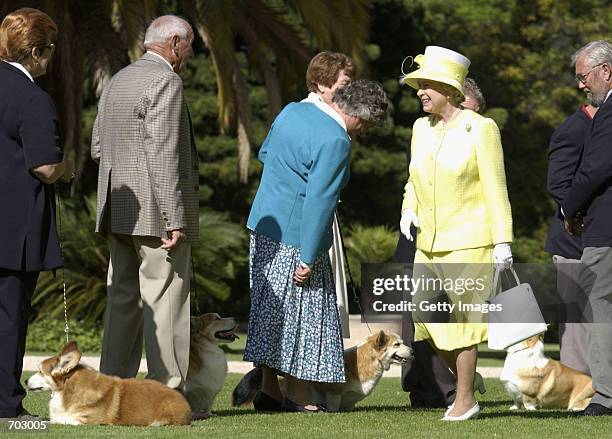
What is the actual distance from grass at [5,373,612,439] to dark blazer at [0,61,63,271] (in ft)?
3.16

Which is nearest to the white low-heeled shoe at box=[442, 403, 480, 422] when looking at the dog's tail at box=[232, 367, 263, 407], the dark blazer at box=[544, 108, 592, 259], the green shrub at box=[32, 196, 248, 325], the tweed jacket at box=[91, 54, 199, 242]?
the dog's tail at box=[232, 367, 263, 407]

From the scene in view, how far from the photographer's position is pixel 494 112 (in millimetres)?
28609

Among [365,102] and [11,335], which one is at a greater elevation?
[365,102]

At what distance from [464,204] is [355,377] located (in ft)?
5.74

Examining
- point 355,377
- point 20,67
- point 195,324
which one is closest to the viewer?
point 20,67

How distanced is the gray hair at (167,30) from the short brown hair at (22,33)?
35.0 inches

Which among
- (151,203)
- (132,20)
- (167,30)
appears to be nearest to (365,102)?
(167,30)

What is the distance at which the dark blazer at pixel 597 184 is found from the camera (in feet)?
25.4

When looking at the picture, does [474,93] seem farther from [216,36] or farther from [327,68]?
[216,36]

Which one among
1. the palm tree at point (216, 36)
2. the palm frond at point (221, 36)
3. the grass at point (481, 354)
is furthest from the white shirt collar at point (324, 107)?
the grass at point (481, 354)

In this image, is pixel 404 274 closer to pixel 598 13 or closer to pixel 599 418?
pixel 599 418

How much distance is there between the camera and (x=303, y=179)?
8094mm

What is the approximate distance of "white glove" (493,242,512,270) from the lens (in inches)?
286

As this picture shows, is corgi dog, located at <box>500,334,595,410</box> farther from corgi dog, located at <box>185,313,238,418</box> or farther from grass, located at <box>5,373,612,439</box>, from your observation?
corgi dog, located at <box>185,313,238,418</box>
